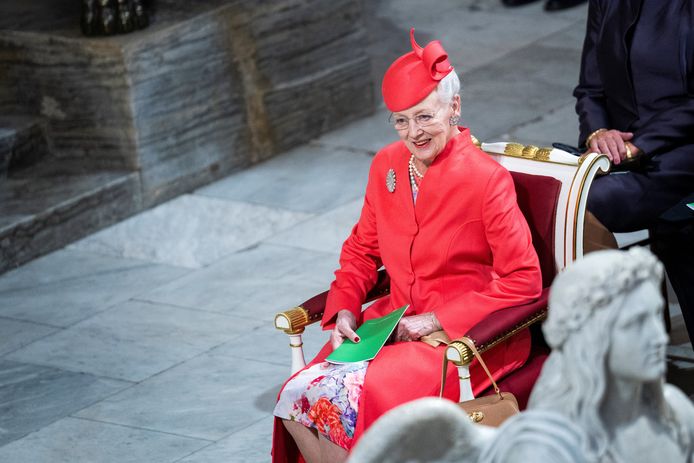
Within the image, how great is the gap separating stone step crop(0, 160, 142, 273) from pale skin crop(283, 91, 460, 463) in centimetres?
302

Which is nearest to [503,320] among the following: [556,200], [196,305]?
[556,200]

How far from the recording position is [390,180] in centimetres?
446

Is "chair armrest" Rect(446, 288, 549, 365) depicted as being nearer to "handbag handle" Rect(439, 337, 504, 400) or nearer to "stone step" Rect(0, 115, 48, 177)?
"handbag handle" Rect(439, 337, 504, 400)

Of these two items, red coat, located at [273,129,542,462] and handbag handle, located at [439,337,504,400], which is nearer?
handbag handle, located at [439,337,504,400]

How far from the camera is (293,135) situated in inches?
333

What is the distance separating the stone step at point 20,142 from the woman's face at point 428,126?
369 centimetres

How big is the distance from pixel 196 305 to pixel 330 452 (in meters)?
2.27

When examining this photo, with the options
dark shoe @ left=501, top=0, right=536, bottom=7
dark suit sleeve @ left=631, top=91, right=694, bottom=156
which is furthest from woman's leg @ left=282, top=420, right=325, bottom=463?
dark shoe @ left=501, top=0, right=536, bottom=7

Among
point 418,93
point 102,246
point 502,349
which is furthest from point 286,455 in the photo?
point 102,246

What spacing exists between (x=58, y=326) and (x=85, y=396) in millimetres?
788

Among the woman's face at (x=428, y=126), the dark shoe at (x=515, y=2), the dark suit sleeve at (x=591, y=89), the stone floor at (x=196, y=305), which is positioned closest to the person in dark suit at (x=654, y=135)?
the dark suit sleeve at (x=591, y=89)

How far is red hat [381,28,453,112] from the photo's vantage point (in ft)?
13.7

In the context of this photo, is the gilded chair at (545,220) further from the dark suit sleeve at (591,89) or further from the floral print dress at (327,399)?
the dark suit sleeve at (591,89)

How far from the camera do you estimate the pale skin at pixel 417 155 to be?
421 cm
